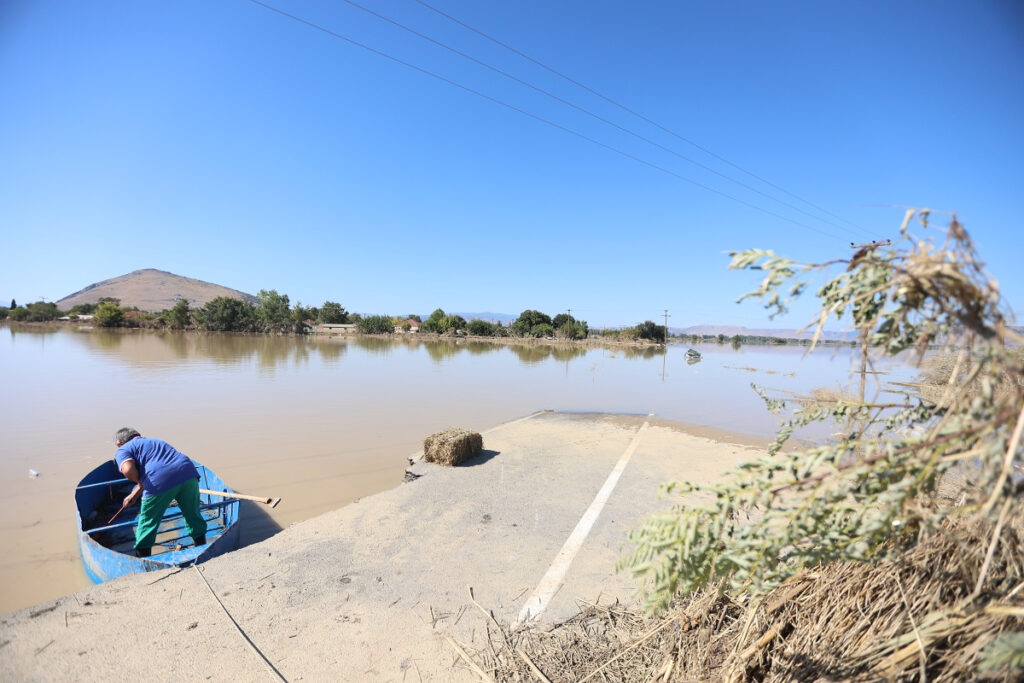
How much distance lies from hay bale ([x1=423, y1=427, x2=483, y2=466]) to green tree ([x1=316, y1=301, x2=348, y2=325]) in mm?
89035

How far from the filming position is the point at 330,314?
90500 millimetres

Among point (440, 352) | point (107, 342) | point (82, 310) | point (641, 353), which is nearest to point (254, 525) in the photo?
point (440, 352)

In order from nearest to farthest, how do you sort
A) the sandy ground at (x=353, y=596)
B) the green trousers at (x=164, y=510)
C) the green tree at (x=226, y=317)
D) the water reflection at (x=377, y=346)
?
1. the sandy ground at (x=353, y=596)
2. the green trousers at (x=164, y=510)
3. the water reflection at (x=377, y=346)
4. the green tree at (x=226, y=317)

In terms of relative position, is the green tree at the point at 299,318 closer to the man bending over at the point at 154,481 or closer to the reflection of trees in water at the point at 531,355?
the reflection of trees in water at the point at 531,355

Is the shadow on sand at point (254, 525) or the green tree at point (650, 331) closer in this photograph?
the shadow on sand at point (254, 525)

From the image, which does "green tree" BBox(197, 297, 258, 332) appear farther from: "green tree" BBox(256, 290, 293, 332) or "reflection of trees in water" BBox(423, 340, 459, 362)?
"reflection of trees in water" BBox(423, 340, 459, 362)

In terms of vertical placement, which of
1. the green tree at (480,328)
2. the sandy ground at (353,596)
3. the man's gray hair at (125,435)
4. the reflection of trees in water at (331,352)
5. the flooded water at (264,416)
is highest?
the green tree at (480,328)

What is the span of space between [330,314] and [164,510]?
301ft

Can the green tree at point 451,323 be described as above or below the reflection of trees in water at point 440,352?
above

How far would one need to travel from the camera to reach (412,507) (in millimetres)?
6262

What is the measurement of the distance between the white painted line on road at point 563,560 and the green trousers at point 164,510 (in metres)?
4.61

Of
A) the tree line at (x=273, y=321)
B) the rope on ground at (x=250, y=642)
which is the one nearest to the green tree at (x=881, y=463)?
the rope on ground at (x=250, y=642)

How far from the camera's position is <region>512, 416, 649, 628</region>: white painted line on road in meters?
3.92

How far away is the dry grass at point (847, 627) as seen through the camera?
5.43 feet
